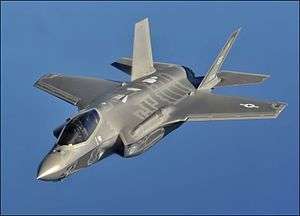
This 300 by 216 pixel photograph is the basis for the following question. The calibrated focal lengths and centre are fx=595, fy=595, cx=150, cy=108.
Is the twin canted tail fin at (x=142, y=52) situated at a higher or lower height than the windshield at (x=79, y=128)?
higher

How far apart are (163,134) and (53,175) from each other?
Answer: 7352 mm

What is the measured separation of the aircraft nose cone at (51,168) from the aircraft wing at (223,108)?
7884mm

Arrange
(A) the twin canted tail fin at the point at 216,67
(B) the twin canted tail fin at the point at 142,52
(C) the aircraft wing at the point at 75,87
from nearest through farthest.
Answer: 1. (C) the aircraft wing at the point at 75,87
2. (B) the twin canted tail fin at the point at 142,52
3. (A) the twin canted tail fin at the point at 216,67

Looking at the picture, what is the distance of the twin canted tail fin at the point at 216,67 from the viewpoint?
34250 mm

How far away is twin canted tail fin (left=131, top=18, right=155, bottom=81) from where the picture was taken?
33875mm

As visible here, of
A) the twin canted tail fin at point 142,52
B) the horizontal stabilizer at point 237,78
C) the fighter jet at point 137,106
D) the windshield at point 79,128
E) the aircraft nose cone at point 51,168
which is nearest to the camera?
the aircraft nose cone at point 51,168

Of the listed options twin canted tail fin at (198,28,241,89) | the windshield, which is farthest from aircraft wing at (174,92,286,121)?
the windshield

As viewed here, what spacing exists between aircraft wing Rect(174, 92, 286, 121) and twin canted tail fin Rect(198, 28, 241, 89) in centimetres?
159

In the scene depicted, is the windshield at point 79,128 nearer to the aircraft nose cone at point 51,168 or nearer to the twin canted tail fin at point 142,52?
the aircraft nose cone at point 51,168

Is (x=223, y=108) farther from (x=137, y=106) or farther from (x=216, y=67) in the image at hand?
Answer: (x=137, y=106)

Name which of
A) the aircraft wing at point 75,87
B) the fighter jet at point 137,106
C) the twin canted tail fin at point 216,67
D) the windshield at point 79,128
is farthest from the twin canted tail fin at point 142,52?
the windshield at point 79,128

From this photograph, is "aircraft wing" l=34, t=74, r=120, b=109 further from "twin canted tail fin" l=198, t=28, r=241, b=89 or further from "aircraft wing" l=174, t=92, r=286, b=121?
"twin canted tail fin" l=198, t=28, r=241, b=89

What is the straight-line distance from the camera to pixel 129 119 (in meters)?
28.6

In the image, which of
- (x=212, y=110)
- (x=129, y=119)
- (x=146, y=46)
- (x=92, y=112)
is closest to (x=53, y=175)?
(x=92, y=112)
